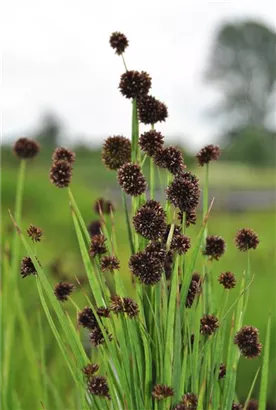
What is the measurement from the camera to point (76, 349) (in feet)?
3.06

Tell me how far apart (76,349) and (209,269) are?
26cm

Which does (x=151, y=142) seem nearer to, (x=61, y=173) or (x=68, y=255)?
(x=61, y=173)

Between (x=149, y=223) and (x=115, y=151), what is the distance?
183 mm

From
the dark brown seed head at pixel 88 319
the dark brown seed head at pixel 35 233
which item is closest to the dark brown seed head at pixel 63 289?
the dark brown seed head at pixel 88 319

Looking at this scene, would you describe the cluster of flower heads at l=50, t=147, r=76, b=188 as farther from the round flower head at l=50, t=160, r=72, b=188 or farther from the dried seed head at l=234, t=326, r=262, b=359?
the dried seed head at l=234, t=326, r=262, b=359

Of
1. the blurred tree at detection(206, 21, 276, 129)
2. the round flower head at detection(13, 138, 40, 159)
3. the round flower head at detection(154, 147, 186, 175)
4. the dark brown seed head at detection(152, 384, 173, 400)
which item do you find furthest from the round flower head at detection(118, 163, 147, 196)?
the blurred tree at detection(206, 21, 276, 129)

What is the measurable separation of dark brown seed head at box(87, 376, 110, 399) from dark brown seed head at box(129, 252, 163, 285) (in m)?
0.16

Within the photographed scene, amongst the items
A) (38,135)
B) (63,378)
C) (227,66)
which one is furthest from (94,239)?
(227,66)

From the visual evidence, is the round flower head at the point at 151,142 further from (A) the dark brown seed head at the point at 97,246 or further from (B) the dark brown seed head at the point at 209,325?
(B) the dark brown seed head at the point at 209,325

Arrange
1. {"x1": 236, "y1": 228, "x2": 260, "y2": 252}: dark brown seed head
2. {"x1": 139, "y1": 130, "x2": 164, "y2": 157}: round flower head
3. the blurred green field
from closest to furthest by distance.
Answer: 1. {"x1": 139, "y1": 130, "x2": 164, "y2": 157}: round flower head
2. {"x1": 236, "y1": 228, "x2": 260, "y2": 252}: dark brown seed head
3. the blurred green field

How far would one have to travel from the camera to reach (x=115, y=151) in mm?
979

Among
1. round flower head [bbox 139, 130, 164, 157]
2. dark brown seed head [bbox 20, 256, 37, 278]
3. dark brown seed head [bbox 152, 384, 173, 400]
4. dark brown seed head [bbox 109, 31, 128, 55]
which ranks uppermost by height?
dark brown seed head [bbox 109, 31, 128, 55]

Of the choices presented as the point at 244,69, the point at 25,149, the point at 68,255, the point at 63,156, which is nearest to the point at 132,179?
the point at 63,156

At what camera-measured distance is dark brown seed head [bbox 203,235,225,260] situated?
41.3 inches
